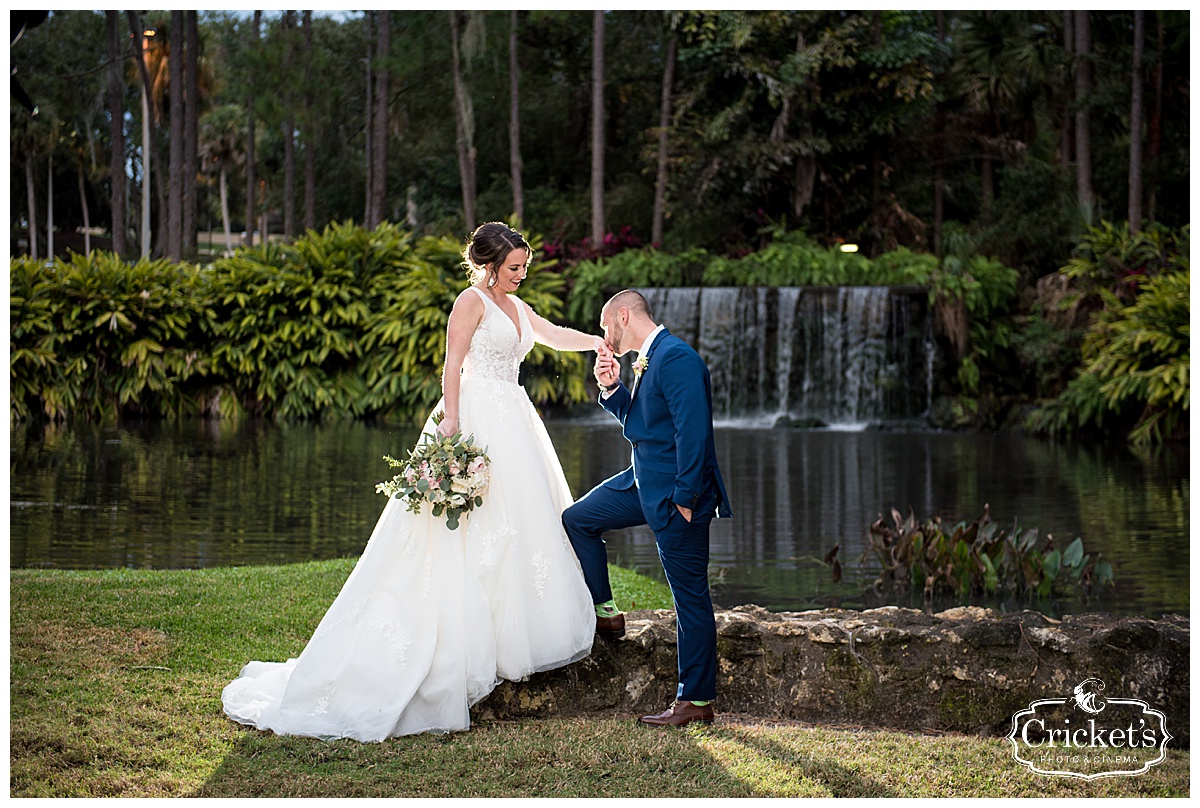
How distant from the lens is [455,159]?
33.2 m

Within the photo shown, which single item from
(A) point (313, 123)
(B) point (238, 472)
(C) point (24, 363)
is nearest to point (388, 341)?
(C) point (24, 363)

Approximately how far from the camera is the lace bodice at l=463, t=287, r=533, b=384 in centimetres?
462

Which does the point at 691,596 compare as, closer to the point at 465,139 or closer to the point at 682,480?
the point at 682,480

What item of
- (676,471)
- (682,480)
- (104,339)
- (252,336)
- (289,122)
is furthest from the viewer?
(289,122)

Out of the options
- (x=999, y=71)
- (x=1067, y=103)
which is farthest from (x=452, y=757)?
(x=1067, y=103)

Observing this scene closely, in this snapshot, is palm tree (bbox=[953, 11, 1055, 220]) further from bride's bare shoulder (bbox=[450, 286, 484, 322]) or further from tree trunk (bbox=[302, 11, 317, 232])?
bride's bare shoulder (bbox=[450, 286, 484, 322])

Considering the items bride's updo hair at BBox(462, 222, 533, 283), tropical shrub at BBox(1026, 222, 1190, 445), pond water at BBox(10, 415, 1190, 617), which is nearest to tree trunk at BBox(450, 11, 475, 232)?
pond water at BBox(10, 415, 1190, 617)

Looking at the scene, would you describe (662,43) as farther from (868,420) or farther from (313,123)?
(868,420)

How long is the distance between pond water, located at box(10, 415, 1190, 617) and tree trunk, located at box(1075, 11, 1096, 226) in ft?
19.1

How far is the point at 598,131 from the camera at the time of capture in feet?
77.7

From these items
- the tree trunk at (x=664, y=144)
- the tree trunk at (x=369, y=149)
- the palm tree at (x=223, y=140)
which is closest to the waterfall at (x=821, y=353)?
the tree trunk at (x=664, y=144)

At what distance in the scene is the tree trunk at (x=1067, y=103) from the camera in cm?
2219

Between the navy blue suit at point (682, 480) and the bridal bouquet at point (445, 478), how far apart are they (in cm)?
57

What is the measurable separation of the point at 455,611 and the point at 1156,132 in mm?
21996
